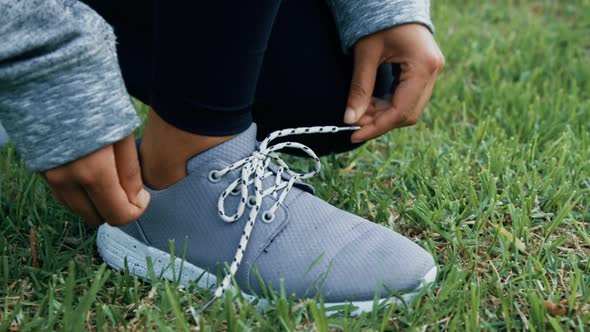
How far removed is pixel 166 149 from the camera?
1.10 metres

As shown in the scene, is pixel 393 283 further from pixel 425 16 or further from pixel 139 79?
pixel 139 79

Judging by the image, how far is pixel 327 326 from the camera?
0.98m

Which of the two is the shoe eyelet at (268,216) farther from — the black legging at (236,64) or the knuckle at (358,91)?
the knuckle at (358,91)

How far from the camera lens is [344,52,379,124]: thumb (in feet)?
4.23

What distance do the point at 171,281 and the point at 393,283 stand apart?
13.2 inches

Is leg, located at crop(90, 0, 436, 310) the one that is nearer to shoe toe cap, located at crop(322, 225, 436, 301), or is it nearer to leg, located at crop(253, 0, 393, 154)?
shoe toe cap, located at crop(322, 225, 436, 301)

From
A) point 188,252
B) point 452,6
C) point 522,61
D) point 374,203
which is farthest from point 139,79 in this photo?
point 452,6

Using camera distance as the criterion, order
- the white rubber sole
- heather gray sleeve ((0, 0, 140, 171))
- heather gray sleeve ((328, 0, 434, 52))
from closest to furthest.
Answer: heather gray sleeve ((0, 0, 140, 171)) < the white rubber sole < heather gray sleeve ((328, 0, 434, 52))

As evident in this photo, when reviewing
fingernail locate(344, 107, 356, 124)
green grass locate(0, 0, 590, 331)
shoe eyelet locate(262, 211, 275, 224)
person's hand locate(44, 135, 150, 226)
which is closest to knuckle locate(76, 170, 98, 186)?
person's hand locate(44, 135, 150, 226)

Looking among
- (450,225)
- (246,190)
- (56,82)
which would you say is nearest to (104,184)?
(56,82)

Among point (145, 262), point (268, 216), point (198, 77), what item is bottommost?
point (145, 262)

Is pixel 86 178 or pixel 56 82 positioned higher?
pixel 56 82

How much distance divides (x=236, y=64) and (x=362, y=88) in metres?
0.32

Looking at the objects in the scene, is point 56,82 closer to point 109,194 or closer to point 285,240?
point 109,194
